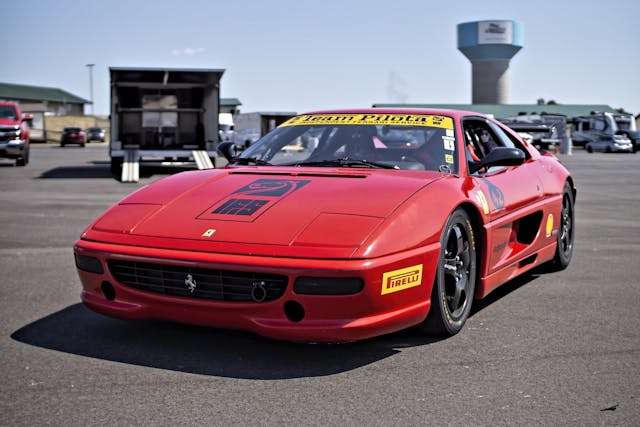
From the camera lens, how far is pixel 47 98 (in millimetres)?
97750

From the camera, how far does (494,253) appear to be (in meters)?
5.03

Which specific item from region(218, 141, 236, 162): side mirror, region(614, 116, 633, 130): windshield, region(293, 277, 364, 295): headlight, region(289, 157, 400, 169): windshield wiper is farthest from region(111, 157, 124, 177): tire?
region(614, 116, 633, 130): windshield

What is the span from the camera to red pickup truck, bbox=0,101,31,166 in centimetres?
2350

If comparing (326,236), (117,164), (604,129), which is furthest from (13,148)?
(604,129)

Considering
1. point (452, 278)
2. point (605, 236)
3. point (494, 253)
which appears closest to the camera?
point (452, 278)

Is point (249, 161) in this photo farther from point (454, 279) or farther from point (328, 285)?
point (328, 285)

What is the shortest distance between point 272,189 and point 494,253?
1.41m

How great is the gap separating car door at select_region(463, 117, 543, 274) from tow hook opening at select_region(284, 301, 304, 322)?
141 centimetres

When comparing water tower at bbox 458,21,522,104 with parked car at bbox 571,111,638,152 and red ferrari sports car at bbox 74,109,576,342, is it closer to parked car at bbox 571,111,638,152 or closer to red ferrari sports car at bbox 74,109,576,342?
parked car at bbox 571,111,638,152

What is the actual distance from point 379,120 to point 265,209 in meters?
1.49

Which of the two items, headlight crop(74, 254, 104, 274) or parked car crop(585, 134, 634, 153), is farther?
parked car crop(585, 134, 634, 153)

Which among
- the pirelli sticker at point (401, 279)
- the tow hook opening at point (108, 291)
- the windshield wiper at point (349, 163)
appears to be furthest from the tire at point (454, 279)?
the tow hook opening at point (108, 291)

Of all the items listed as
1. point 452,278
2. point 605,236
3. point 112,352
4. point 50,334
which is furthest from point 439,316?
point 605,236

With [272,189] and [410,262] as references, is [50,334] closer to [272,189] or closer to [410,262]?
[272,189]
